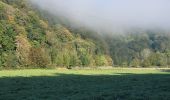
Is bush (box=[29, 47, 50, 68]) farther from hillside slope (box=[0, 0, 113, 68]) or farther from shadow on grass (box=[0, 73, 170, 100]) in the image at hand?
shadow on grass (box=[0, 73, 170, 100])

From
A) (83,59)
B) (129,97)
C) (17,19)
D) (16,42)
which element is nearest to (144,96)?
(129,97)

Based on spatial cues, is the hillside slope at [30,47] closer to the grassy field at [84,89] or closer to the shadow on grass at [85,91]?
the grassy field at [84,89]

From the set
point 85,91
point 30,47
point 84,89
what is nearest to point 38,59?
point 30,47

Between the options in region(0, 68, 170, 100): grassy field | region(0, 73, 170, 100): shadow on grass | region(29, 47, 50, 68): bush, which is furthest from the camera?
region(29, 47, 50, 68): bush

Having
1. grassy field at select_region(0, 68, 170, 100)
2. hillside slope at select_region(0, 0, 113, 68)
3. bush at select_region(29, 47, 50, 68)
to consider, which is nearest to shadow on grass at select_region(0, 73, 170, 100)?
grassy field at select_region(0, 68, 170, 100)

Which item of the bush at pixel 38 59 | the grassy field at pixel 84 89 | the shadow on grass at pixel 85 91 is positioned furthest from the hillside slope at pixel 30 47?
the shadow on grass at pixel 85 91

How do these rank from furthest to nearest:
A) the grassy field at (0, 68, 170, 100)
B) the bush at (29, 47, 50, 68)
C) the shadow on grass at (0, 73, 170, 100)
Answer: the bush at (29, 47, 50, 68), the grassy field at (0, 68, 170, 100), the shadow on grass at (0, 73, 170, 100)

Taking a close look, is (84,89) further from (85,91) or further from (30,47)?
(30,47)

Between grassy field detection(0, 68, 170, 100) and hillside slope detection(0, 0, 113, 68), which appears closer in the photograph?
grassy field detection(0, 68, 170, 100)

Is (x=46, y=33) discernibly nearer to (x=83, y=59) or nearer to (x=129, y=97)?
(x=83, y=59)

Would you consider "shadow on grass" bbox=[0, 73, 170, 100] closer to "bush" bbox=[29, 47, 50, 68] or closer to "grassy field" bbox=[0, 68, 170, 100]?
"grassy field" bbox=[0, 68, 170, 100]

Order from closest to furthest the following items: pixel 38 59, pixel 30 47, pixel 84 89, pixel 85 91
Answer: pixel 85 91 < pixel 84 89 < pixel 38 59 < pixel 30 47

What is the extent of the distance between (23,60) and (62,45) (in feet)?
183

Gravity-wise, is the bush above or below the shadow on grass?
above
